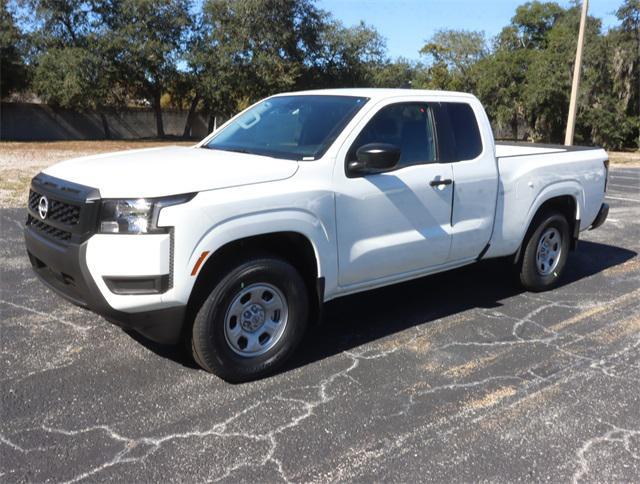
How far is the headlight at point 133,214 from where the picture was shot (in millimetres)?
→ 3516

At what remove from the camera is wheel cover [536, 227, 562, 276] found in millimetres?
6191

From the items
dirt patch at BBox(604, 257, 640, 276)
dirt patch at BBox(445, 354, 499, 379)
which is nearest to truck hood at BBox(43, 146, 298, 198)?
dirt patch at BBox(445, 354, 499, 379)

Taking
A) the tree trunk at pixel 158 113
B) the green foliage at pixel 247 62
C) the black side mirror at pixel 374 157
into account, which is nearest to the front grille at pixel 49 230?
the black side mirror at pixel 374 157

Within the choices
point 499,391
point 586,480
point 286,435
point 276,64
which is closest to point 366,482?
point 286,435

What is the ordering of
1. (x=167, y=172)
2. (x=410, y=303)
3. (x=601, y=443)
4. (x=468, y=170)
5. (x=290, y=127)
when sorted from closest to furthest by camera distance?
1. (x=601, y=443)
2. (x=167, y=172)
3. (x=290, y=127)
4. (x=468, y=170)
5. (x=410, y=303)

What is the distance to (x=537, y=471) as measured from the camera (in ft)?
10.4

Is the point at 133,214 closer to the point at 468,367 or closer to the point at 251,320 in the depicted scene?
the point at 251,320

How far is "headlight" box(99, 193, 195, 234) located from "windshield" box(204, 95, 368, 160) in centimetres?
114

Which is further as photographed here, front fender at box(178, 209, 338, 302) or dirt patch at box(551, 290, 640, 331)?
dirt patch at box(551, 290, 640, 331)

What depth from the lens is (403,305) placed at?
5.76m

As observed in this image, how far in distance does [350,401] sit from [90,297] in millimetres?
1679

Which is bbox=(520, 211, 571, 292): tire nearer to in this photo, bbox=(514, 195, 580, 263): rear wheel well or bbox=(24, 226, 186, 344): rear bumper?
bbox=(514, 195, 580, 263): rear wheel well

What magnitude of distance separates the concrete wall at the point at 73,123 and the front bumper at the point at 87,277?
30.7m

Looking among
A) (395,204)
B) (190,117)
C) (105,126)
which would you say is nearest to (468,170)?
(395,204)
